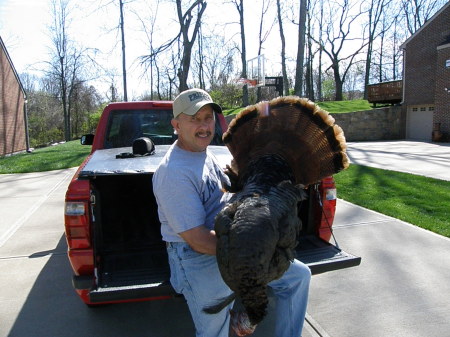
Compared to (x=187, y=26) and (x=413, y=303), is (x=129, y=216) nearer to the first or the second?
(x=413, y=303)

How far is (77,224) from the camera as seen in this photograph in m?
2.96

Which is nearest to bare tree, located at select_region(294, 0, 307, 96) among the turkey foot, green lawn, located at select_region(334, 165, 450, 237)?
green lawn, located at select_region(334, 165, 450, 237)

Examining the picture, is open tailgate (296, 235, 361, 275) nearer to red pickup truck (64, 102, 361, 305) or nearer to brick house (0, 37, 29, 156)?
red pickup truck (64, 102, 361, 305)

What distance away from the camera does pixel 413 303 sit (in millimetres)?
3490

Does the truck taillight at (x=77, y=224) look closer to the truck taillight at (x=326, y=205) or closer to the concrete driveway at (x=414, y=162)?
the truck taillight at (x=326, y=205)

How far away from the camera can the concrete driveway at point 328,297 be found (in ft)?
10.6

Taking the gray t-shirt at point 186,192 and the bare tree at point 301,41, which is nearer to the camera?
the gray t-shirt at point 186,192

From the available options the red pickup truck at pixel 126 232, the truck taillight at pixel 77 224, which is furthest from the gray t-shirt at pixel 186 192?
the truck taillight at pixel 77 224

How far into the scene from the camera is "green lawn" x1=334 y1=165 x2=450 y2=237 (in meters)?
6.19

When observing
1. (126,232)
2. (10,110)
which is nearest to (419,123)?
(126,232)

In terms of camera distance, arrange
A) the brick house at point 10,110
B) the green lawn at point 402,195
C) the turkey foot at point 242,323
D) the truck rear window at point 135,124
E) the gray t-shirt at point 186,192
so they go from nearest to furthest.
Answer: the turkey foot at point 242,323
the gray t-shirt at point 186,192
the truck rear window at point 135,124
the green lawn at point 402,195
the brick house at point 10,110

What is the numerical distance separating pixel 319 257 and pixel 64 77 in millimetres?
36815

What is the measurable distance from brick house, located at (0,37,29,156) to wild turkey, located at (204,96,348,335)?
26400 millimetres

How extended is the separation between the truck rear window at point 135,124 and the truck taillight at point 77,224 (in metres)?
2.45
